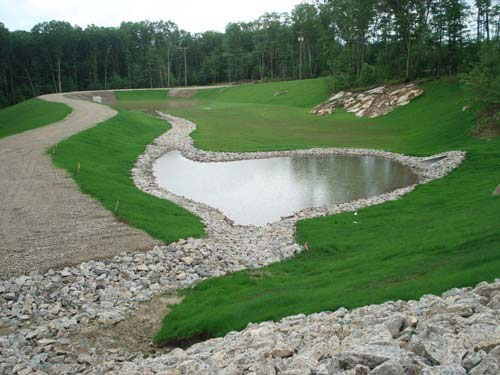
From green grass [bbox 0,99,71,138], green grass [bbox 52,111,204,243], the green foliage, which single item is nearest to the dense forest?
the green foliage

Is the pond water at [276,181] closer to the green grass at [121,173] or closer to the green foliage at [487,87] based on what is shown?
the green grass at [121,173]

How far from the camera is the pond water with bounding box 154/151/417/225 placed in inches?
1251

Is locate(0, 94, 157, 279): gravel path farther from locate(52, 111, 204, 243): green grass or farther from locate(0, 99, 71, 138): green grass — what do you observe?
locate(0, 99, 71, 138): green grass

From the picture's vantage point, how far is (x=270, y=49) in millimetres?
132000

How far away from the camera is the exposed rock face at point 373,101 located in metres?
67.9

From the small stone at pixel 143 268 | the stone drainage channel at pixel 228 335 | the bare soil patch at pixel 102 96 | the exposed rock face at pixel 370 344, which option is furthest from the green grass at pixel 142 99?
the exposed rock face at pixel 370 344

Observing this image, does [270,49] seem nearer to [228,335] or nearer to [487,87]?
[487,87]

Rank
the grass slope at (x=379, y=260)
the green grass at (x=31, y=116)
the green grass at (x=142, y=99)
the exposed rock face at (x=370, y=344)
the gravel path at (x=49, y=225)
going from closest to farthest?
1. the exposed rock face at (x=370, y=344)
2. the grass slope at (x=379, y=260)
3. the gravel path at (x=49, y=225)
4. the green grass at (x=31, y=116)
5. the green grass at (x=142, y=99)

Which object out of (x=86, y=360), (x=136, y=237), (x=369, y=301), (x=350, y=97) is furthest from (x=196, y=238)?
(x=350, y=97)

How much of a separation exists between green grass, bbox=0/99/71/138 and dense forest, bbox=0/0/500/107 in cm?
4377

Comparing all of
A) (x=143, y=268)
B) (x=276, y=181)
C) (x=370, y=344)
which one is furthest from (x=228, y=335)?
(x=276, y=181)

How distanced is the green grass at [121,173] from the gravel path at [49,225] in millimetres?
961

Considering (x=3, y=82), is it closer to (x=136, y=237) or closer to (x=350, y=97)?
(x=350, y=97)

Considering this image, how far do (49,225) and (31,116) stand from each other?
5178cm
